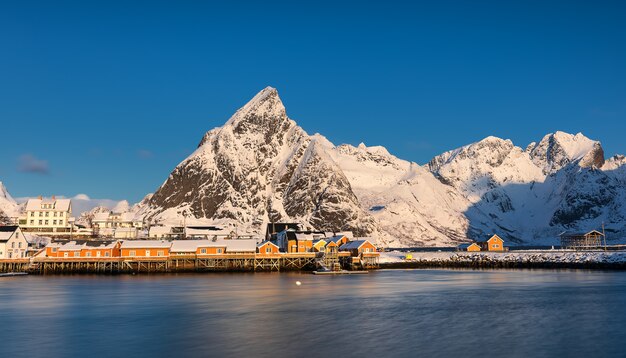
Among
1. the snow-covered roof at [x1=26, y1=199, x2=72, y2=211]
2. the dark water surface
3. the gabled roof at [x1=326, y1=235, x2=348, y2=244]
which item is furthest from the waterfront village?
the dark water surface

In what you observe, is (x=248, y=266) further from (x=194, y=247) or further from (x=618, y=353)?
(x=618, y=353)

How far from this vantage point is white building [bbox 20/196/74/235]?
175 metres

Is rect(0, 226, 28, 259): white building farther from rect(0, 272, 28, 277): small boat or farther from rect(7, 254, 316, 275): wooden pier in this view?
rect(0, 272, 28, 277): small boat

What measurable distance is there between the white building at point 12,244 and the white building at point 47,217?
166ft

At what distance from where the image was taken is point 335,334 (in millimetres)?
36281

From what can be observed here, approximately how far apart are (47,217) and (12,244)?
196ft

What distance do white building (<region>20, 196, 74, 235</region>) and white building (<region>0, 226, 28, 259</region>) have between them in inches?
1988

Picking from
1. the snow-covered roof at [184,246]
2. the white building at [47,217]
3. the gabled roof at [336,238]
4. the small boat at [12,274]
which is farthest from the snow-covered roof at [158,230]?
the small boat at [12,274]

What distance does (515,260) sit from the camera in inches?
5123

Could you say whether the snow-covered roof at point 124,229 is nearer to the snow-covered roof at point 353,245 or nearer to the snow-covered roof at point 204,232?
the snow-covered roof at point 204,232

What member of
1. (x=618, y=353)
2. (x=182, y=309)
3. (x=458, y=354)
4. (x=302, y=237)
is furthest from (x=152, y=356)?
(x=302, y=237)

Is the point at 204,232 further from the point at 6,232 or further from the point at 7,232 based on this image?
the point at 6,232

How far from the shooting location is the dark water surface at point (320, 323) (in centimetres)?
3184

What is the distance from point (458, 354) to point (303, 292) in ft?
121
